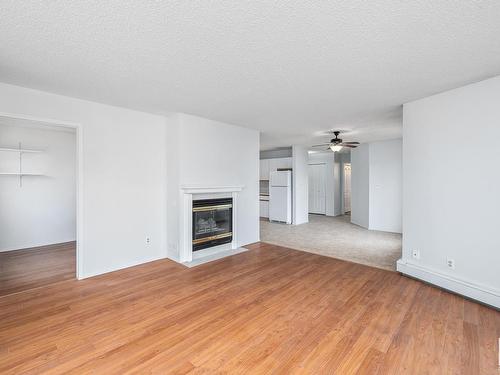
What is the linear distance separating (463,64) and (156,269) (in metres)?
4.66

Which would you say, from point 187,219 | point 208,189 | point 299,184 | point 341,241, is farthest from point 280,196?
point 187,219

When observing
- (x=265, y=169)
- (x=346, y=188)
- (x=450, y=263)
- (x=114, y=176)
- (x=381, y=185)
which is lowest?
(x=450, y=263)

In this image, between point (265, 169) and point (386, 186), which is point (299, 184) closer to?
point (265, 169)

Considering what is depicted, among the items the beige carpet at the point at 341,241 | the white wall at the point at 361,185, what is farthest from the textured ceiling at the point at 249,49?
the white wall at the point at 361,185

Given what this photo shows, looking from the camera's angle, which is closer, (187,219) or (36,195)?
(187,219)

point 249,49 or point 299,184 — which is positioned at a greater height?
point 249,49

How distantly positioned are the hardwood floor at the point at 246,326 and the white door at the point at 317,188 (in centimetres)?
626

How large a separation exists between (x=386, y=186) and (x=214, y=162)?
492 cm

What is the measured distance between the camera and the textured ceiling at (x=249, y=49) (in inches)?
64.5

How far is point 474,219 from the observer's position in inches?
113

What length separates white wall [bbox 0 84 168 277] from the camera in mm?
3285

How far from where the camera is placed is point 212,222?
476cm

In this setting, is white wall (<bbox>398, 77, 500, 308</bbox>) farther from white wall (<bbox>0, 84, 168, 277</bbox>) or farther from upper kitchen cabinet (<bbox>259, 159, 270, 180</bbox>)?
upper kitchen cabinet (<bbox>259, 159, 270, 180</bbox>)

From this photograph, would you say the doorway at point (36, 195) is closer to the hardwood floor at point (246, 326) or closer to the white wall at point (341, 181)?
the hardwood floor at point (246, 326)
